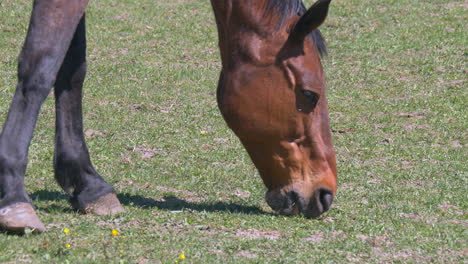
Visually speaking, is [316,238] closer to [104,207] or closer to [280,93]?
[280,93]

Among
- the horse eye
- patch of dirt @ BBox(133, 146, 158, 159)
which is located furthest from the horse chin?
patch of dirt @ BBox(133, 146, 158, 159)

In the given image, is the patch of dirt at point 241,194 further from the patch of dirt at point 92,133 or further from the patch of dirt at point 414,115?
the patch of dirt at point 414,115

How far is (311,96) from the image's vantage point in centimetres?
475

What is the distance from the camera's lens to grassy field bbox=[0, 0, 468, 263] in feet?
14.5

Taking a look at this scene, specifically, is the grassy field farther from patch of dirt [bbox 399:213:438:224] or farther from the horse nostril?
the horse nostril

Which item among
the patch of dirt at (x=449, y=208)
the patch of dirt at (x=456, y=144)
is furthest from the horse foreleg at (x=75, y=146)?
the patch of dirt at (x=456, y=144)

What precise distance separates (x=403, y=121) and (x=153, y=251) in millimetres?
4965

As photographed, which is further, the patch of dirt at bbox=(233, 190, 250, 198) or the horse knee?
the patch of dirt at bbox=(233, 190, 250, 198)

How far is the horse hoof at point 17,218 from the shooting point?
4.10 m

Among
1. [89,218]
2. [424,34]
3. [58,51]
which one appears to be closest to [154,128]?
[89,218]

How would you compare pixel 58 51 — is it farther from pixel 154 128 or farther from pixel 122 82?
pixel 122 82

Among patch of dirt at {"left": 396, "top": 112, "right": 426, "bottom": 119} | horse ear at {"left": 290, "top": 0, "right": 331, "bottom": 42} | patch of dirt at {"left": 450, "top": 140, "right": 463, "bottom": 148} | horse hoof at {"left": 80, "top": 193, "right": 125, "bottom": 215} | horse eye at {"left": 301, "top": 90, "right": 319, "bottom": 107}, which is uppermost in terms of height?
horse ear at {"left": 290, "top": 0, "right": 331, "bottom": 42}

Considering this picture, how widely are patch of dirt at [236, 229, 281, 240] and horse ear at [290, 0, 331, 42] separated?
110cm

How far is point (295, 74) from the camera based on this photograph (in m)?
4.71
